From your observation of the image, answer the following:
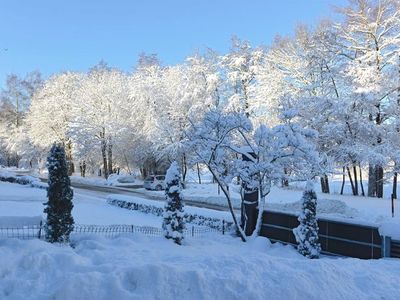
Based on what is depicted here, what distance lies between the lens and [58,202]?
9977mm

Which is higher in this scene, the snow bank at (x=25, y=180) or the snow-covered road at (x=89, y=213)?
the snow bank at (x=25, y=180)

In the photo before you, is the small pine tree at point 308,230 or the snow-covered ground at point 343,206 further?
the snow-covered ground at point 343,206

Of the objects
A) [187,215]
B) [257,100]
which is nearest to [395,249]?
[187,215]

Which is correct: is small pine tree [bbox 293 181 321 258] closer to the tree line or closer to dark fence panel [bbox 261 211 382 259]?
dark fence panel [bbox 261 211 382 259]

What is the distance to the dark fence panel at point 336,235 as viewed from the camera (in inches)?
445

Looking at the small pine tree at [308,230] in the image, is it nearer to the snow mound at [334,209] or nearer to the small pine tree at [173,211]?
the small pine tree at [173,211]

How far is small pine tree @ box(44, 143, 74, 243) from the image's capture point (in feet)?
32.0

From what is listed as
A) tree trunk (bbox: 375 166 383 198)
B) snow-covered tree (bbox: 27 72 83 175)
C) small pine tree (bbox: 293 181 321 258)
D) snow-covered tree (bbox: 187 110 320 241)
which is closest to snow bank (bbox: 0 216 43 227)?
snow-covered tree (bbox: 187 110 320 241)

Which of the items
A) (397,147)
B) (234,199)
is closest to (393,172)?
(397,147)

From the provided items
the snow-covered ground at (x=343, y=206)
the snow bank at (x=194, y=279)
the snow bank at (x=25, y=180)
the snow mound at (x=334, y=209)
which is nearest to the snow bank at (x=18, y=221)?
the snow bank at (x=194, y=279)

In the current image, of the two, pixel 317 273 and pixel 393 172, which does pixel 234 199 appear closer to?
pixel 393 172

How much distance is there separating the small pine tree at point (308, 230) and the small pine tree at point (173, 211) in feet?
11.1

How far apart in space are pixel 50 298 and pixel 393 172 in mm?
21469

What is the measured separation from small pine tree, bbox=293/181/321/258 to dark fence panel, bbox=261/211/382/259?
0.88 m
